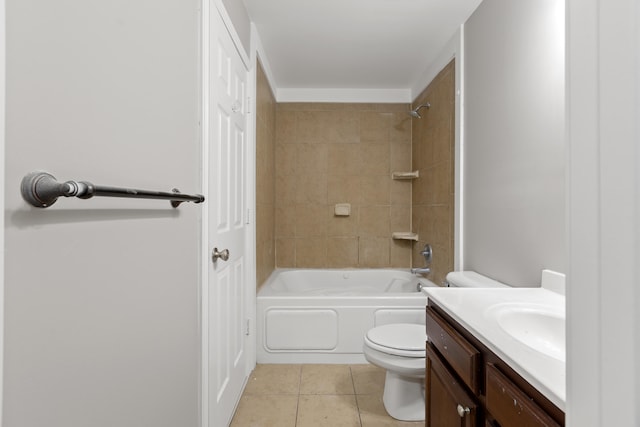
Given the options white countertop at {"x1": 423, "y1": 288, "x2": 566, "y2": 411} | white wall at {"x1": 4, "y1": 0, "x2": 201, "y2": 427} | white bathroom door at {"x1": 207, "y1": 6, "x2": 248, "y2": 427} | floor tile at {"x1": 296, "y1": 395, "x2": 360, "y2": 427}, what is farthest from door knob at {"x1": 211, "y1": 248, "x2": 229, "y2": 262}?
floor tile at {"x1": 296, "y1": 395, "x2": 360, "y2": 427}

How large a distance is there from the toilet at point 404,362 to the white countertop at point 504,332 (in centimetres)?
52

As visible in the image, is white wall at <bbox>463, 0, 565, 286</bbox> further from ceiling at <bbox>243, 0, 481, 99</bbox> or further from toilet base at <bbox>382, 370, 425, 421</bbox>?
toilet base at <bbox>382, 370, 425, 421</bbox>

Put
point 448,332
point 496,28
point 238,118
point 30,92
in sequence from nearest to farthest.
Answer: point 30,92, point 448,332, point 496,28, point 238,118

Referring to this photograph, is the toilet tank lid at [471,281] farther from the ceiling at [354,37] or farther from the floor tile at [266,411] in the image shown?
the ceiling at [354,37]

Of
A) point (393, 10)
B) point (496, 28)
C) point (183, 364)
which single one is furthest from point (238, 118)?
point (496, 28)

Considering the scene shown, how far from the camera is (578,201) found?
41 cm

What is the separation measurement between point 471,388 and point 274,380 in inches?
66.5

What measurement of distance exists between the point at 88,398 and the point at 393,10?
239 cm

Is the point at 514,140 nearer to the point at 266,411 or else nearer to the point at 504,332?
the point at 504,332

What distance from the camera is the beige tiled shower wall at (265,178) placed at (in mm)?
2713

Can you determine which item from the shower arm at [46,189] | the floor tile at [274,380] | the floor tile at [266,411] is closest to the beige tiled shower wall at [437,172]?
the floor tile at [274,380]

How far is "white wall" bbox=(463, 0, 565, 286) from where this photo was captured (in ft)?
4.88

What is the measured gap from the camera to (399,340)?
200 centimetres

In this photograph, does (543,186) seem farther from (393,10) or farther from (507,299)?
(393,10)
